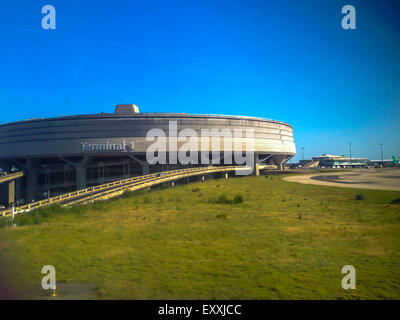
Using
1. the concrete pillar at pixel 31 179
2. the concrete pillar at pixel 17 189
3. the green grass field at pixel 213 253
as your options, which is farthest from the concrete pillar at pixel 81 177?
the green grass field at pixel 213 253

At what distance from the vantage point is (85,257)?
1227 cm

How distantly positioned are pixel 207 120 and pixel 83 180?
38.5 meters

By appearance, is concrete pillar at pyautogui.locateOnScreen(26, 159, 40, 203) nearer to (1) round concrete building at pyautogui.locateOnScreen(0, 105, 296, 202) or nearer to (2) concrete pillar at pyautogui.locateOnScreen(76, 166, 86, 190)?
(1) round concrete building at pyautogui.locateOnScreen(0, 105, 296, 202)

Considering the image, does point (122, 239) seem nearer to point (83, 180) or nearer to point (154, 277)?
point (154, 277)

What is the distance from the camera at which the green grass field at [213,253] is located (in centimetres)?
895

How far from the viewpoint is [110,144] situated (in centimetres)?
7588

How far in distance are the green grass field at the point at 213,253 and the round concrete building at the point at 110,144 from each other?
5525 cm

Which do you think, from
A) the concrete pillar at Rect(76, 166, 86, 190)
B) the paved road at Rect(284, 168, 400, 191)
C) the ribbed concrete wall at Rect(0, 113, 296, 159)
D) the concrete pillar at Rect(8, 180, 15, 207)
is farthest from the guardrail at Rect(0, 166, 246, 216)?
the concrete pillar at Rect(8, 180, 15, 207)

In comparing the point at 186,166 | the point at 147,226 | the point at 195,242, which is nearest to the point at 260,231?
the point at 195,242

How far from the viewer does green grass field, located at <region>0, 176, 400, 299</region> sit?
895 cm

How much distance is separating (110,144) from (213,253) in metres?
68.3

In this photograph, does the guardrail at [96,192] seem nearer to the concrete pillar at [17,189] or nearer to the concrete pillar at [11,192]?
the concrete pillar at [11,192]

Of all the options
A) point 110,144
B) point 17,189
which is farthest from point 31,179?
point 110,144

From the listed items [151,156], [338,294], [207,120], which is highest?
[207,120]
